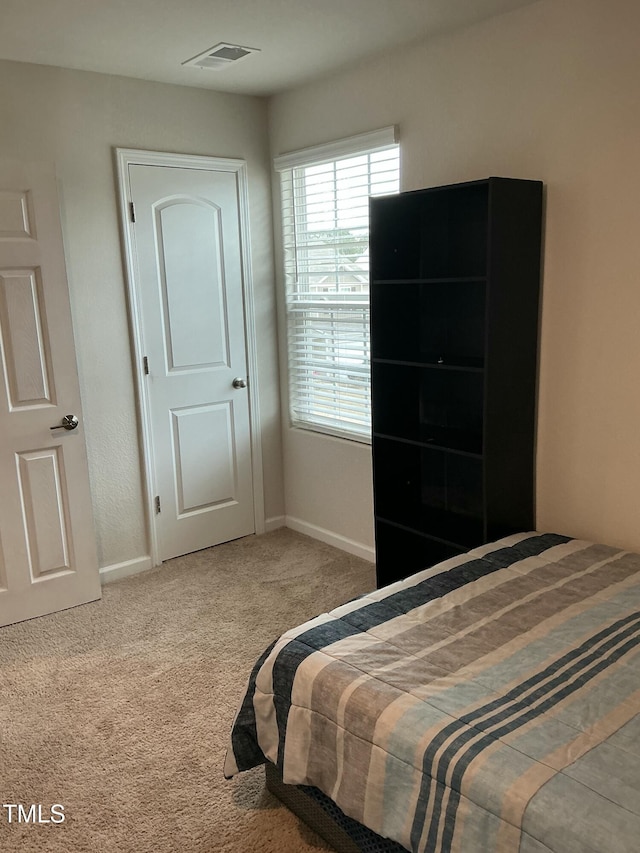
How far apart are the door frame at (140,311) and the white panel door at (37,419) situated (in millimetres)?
434

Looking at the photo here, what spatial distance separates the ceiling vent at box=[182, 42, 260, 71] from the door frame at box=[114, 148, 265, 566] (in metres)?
0.52

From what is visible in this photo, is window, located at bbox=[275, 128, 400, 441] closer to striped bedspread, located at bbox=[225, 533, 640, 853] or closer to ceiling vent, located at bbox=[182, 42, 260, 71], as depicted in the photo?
ceiling vent, located at bbox=[182, 42, 260, 71]

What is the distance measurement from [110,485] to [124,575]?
0.50 m

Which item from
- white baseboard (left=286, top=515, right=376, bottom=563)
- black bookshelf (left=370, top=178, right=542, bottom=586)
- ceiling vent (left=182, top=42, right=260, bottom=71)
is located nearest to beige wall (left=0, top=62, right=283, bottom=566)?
ceiling vent (left=182, top=42, right=260, bottom=71)

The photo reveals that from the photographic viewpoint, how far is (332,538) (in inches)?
158

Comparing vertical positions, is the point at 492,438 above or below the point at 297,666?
above

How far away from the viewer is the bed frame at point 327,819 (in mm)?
1731

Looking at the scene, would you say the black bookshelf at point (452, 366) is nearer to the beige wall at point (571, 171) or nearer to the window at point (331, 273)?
the beige wall at point (571, 171)

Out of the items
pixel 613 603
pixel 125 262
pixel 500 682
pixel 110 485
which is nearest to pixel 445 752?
pixel 500 682

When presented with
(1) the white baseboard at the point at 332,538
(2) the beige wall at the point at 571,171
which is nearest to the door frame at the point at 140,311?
(1) the white baseboard at the point at 332,538

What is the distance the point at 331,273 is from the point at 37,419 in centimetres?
165

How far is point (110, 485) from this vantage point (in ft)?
11.9

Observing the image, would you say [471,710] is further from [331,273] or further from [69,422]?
[331,273]

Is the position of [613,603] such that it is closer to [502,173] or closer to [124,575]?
[502,173]
